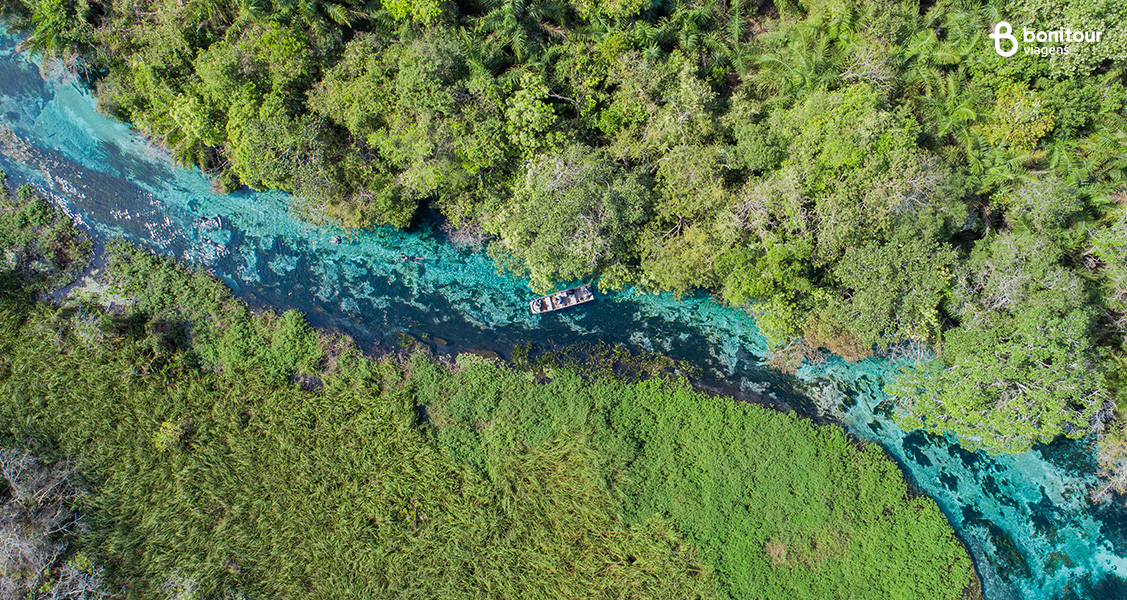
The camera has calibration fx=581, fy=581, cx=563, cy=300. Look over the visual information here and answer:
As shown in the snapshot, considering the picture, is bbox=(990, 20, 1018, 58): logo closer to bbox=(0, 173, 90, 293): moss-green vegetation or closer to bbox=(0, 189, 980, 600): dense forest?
bbox=(0, 189, 980, 600): dense forest

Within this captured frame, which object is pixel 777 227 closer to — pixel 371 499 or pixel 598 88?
pixel 598 88

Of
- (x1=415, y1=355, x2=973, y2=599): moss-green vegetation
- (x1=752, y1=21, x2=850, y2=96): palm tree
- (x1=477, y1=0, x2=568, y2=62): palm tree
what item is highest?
(x1=477, y1=0, x2=568, y2=62): palm tree

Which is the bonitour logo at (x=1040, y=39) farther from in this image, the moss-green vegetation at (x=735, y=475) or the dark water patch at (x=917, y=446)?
the moss-green vegetation at (x=735, y=475)

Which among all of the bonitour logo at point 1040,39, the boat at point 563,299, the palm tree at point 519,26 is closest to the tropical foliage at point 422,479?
the boat at point 563,299

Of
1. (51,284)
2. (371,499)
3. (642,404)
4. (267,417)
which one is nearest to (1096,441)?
(642,404)

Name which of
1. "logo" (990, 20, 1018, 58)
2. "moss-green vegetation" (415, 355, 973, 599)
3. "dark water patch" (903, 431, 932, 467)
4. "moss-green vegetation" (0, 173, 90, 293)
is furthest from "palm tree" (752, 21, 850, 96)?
"moss-green vegetation" (0, 173, 90, 293)

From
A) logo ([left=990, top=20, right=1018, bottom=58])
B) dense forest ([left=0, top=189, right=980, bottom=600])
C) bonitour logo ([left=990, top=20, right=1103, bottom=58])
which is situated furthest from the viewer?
dense forest ([left=0, top=189, right=980, bottom=600])

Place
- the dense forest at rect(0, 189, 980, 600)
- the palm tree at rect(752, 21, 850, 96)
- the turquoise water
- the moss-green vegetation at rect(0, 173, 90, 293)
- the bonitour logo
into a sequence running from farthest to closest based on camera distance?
1. the moss-green vegetation at rect(0, 173, 90, 293)
2. the turquoise water
3. the dense forest at rect(0, 189, 980, 600)
4. the palm tree at rect(752, 21, 850, 96)
5. the bonitour logo

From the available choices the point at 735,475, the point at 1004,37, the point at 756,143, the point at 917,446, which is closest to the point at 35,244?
the point at 756,143
